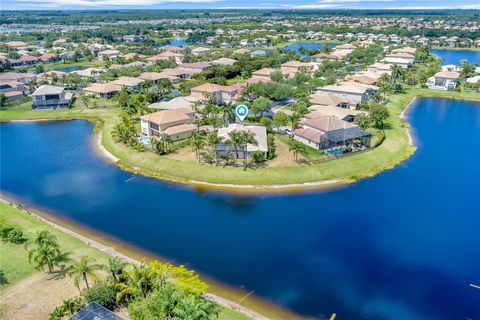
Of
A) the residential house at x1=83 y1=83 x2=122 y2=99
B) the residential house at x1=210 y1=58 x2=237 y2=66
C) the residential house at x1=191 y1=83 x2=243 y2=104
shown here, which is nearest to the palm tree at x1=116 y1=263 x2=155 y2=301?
the residential house at x1=191 y1=83 x2=243 y2=104

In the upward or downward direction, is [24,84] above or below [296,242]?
above

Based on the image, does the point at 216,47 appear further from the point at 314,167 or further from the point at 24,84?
the point at 314,167

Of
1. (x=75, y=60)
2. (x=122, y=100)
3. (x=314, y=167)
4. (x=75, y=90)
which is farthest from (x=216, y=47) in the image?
(x=314, y=167)

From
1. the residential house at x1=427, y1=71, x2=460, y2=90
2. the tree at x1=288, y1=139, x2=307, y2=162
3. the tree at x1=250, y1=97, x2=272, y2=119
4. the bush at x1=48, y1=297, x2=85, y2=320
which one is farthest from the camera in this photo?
the residential house at x1=427, y1=71, x2=460, y2=90

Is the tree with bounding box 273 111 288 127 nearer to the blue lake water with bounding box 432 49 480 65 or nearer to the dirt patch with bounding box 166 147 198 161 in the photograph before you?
the dirt patch with bounding box 166 147 198 161

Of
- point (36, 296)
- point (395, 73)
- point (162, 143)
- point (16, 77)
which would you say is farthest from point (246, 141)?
point (16, 77)

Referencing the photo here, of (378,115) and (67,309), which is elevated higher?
(378,115)

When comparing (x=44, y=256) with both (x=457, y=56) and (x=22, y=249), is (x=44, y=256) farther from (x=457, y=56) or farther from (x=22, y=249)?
(x=457, y=56)
